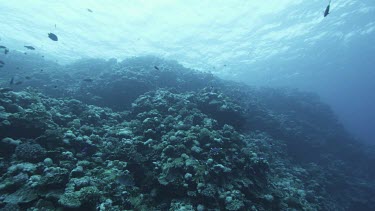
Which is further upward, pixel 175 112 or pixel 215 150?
pixel 175 112

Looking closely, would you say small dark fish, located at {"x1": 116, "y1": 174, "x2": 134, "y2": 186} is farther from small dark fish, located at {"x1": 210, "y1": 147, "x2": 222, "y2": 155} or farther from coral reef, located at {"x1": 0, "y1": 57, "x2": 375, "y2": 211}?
small dark fish, located at {"x1": 210, "y1": 147, "x2": 222, "y2": 155}

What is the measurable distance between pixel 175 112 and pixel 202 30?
65.4 feet

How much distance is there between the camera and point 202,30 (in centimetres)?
2880

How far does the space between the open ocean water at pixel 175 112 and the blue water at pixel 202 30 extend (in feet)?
0.65

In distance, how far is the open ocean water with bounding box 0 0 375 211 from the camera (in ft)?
21.2

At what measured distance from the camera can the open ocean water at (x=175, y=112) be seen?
6473mm

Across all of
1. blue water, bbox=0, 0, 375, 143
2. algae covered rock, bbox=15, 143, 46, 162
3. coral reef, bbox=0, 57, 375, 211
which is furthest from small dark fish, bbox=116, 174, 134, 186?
blue water, bbox=0, 0, 375, 143

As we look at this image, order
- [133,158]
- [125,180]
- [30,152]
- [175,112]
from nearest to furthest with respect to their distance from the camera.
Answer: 1. [30,152]
2. [125,180]
3. [133,158]
4. [175,112]

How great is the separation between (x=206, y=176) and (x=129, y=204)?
8.12ft

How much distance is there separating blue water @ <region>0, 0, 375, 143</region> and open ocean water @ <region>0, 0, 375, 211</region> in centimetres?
20

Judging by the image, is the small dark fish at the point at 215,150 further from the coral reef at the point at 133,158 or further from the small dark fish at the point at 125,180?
the small dark fish at the point at 125,180

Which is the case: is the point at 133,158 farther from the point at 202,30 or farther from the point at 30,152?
the point at 202,30

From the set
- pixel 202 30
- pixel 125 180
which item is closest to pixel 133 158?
pixel 125 180

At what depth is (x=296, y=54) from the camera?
3962cm
